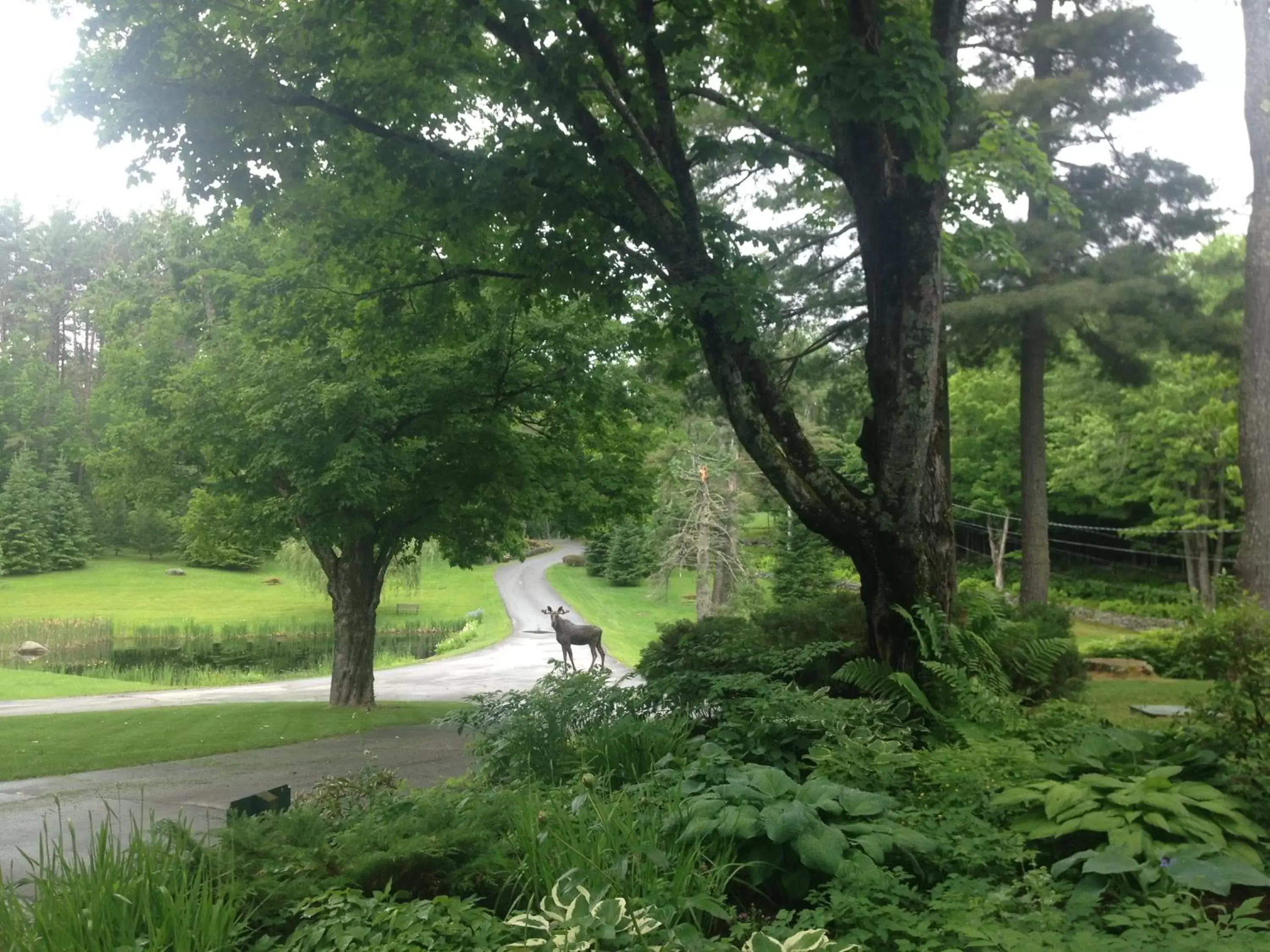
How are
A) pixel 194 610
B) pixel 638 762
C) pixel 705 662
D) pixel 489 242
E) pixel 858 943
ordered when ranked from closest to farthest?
1. pixel 858 943
2. pixel 638 762
3. pixel 705 662
4. pixel 489 242
5. pixel 194 610

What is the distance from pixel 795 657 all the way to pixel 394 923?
16.0ft

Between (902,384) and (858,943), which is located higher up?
(902,384)

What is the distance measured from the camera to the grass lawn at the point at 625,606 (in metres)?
31.0

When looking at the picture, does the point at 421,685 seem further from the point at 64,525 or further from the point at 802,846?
the point at 64,525

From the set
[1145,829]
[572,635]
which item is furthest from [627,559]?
[1145,829]

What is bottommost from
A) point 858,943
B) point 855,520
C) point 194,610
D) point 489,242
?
point 194,610

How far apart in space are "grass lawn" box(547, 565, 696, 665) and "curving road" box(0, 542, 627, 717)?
1.18 meters

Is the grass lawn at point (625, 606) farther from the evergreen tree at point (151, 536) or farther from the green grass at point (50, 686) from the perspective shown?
the evergreen tree at point (151, 536)

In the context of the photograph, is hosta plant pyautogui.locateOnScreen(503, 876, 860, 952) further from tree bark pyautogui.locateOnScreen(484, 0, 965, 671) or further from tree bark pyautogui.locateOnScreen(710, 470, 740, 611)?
tree bark pyautogui.locateOnScreen(710, 470, 740, 611)

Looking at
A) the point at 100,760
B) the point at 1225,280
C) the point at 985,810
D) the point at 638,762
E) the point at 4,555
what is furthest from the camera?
the point at 4,555

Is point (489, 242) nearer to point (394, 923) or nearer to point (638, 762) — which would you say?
point (638, 762)

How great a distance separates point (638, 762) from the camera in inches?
Result: 210

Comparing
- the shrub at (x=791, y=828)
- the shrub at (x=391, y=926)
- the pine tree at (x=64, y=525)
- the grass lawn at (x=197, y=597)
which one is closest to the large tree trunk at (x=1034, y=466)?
the shrub at (x=791, y=828)

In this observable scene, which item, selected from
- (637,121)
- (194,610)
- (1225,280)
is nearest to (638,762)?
(637,121)
